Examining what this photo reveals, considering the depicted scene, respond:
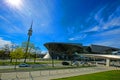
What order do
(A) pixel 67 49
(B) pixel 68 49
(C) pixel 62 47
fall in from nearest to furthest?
(C) pixel 62 47 < (B) pixel 68 49 < (A) pixel 67 49

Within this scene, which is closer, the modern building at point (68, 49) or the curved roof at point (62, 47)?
the curved roof at point (62, 47)

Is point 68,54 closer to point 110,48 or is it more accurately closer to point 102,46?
point 102,46

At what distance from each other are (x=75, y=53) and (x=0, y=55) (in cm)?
7471

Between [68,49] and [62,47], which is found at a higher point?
[62,47]

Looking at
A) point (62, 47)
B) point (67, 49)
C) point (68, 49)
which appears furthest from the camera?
point (67, 49)

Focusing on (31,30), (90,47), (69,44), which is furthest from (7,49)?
(90,47)

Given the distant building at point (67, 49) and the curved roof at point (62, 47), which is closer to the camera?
the curved roof at point (62, 47)

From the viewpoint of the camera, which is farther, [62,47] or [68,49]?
[68,49]

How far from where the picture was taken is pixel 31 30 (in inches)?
2849

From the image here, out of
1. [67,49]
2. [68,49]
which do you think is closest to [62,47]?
[67,49]

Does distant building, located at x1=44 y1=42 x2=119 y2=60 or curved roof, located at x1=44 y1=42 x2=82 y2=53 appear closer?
curved roof, located at x1=44 y1=42 x2=82 y2=53

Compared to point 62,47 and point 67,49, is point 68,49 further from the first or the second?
point 62,47

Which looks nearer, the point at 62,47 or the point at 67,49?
the point at 62,47

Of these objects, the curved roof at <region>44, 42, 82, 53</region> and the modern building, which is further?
the modern building
